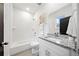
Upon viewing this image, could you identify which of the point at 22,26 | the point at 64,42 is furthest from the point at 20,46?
the point at 64,42

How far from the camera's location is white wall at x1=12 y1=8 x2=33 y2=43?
1.76 meters

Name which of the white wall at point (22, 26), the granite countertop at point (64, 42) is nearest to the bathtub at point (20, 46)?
the white wall at point (22, 26)

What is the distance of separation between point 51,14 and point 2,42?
132 centimetres

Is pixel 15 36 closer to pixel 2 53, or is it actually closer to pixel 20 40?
pixel 20 40

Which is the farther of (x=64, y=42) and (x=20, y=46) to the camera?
(x=20, y=46)

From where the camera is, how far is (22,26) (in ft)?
6.19

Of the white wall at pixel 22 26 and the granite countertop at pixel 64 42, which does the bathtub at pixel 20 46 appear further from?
the granite countertop at pixel 64 42

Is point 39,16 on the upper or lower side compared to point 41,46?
upper

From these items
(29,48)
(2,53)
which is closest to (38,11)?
(29,48)

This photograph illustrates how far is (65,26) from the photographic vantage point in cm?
136

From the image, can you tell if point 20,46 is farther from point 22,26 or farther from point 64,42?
point 64,42

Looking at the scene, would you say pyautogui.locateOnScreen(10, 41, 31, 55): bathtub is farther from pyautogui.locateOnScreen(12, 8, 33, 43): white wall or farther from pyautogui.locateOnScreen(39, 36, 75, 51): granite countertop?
pyautogui.locateOnScreen(39, 36, 75, 51): granite countertop

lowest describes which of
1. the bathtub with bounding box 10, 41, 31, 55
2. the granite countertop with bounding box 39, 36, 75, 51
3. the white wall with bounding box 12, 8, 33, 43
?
the bathtub with bounding box 10, 41, 31, 55

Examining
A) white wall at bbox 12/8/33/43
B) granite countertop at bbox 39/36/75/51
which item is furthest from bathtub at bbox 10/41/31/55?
granite countertop at bbox 39/36/75/51
